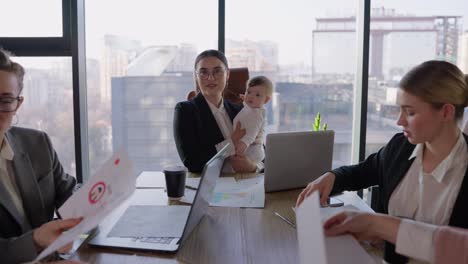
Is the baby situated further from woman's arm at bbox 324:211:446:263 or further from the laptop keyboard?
woman's arm at bbox 324:211:446:263

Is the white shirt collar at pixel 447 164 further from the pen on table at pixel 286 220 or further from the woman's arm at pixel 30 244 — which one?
the woman's arm at pixel 30 244

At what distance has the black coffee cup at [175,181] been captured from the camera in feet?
5.27

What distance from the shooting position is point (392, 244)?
1.06m

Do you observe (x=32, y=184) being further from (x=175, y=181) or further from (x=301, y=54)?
(x=301, y=54)

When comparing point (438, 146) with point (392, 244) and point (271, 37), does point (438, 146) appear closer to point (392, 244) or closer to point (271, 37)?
point (392, 244)

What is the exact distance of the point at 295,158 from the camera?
5.78 ft

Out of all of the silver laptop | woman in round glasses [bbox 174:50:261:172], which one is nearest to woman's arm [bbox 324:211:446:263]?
the silver laptop

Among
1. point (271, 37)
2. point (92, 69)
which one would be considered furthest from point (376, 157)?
point (92, 69)

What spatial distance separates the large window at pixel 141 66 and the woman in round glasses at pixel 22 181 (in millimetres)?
1910

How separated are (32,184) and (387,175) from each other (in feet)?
4.01

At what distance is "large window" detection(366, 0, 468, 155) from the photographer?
347cm

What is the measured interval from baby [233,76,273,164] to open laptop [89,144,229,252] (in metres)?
0.88

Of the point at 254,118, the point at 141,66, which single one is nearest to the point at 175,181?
the point at 254,118

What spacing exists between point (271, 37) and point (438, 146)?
2302 mm
